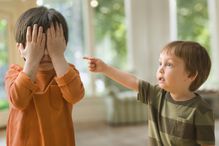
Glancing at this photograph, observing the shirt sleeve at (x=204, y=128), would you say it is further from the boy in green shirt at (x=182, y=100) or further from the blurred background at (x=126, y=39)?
the blurred background at (x=126, y=39)

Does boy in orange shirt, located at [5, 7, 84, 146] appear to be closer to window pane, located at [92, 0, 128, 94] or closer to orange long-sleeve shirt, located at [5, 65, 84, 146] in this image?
orange long-sleeve shirt, located at [5, 65, 84, 146]

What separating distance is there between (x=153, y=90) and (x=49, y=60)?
1.36 feet

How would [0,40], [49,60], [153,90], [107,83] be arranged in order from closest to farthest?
[49,60]
[153,90]
[0,40]
[107,83]

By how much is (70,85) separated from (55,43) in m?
0.12

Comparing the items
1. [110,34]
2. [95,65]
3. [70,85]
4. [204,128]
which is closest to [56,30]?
[70,85]

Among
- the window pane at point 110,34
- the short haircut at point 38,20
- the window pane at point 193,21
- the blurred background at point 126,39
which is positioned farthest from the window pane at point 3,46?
the short haircut at point 38,20

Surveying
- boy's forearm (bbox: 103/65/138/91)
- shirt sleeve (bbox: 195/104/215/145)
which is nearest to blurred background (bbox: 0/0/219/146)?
boy's forearm (bbox: 103/65/138/91)

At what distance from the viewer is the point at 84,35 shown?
455 cm

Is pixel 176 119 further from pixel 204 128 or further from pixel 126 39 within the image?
pixel 126 39

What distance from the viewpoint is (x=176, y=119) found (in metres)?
1.09

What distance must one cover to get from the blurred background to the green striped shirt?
3029 millimetres

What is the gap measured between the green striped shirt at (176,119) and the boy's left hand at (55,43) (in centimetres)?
38

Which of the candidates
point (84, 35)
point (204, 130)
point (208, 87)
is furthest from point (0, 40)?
point (204, 130)

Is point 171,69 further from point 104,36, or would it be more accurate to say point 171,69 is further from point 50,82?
point 104,36
